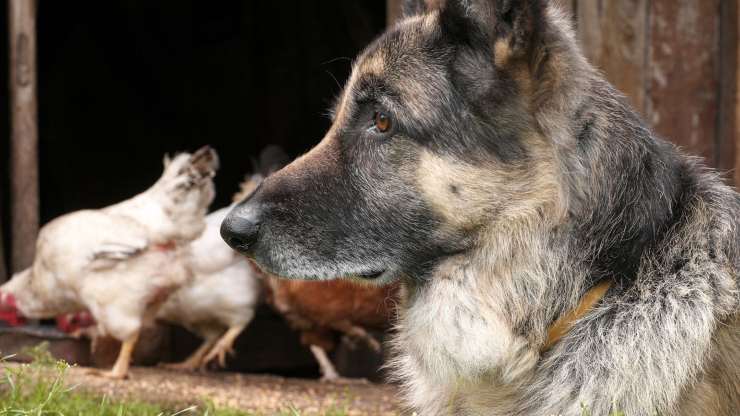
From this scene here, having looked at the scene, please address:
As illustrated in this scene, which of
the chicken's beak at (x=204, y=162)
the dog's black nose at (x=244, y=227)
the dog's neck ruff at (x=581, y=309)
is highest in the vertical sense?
the dog's black nose at (x=244, y=227)

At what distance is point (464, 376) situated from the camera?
290 centimetres

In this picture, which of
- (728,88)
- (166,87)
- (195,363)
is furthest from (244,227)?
(166,87)

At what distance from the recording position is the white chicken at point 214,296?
580cm

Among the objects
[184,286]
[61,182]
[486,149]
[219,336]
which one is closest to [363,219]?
[486,149]

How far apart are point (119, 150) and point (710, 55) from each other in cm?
651

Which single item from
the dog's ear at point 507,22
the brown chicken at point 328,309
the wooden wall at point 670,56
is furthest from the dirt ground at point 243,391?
the wooden wall at point 670,56

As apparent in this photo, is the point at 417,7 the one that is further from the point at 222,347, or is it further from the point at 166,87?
the point at 166,87

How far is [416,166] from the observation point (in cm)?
285

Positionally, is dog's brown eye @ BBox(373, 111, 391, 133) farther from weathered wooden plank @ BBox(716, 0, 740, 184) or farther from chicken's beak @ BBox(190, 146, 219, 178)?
chicken's beak @ BBox(190, 146, 219, 178)

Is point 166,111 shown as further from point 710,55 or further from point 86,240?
point 710,55

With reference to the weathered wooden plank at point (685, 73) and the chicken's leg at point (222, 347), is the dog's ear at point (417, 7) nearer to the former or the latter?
the weathered wooden plank at point (685, 73)

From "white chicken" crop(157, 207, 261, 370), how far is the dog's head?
291 cm

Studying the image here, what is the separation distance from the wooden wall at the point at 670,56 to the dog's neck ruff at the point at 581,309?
7.34 feet

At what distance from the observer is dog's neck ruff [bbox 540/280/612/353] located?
2.81m
